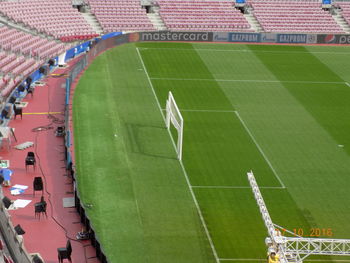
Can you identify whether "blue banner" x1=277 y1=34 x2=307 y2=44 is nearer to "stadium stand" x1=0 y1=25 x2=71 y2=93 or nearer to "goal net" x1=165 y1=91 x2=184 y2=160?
"stadium stand" x1=0 y1=25 x2=71 y2=93

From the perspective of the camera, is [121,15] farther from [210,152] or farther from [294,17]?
[210,152]

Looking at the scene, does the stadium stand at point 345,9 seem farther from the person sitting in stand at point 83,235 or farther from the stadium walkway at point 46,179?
the person sitting in stand at point 83,235

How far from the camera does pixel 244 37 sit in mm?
66750

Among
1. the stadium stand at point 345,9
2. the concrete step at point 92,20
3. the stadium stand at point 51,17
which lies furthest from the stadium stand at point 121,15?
the stadium stand at point 345,9

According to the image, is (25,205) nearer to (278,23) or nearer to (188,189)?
(188,189)

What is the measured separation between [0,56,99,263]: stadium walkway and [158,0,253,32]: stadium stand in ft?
89.3

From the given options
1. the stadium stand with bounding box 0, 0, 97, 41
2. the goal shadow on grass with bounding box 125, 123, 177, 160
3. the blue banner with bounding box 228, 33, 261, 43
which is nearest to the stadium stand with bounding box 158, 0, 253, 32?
the blue banner with bounding box 228, 33, 261, 43

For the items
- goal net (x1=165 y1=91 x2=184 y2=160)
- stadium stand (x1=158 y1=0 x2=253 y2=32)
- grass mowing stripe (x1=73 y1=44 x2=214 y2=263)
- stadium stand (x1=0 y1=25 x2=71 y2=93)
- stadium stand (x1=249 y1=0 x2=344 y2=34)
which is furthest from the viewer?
stadium stand (x1=249 y1=0 x2=344 y2=34)

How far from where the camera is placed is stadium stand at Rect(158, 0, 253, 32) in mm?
72500

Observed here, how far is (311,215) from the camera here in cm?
3109

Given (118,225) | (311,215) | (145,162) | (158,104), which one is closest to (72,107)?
(158,104)

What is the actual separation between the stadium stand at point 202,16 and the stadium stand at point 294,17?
2.58 meters

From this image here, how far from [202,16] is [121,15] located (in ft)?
29.7
